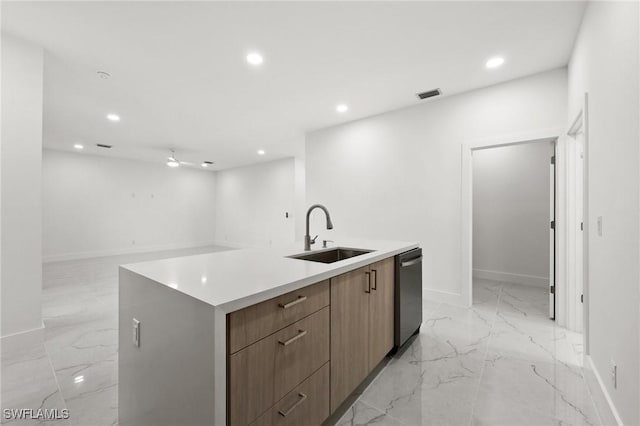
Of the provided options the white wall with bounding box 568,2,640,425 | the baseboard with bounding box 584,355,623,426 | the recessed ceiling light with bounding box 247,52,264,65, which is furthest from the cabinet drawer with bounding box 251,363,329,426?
the recessed ceiling light with bounding box 247,52,264,65

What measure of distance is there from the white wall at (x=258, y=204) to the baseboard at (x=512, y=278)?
4708mm

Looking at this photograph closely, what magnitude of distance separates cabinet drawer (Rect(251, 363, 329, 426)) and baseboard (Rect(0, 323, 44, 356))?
2.66 meters

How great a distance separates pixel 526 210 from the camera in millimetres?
4375

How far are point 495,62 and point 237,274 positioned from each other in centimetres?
325

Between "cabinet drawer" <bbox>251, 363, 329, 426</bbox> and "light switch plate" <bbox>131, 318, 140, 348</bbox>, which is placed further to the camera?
"light switch plate" <bbox>131, 318, 140, 348</bbox>

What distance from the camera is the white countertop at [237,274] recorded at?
95 cm

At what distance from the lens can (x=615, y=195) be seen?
4.53ft

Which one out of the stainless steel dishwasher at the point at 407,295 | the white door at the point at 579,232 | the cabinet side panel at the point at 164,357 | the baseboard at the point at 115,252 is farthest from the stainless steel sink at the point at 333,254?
the baseboard at the point at 115,252

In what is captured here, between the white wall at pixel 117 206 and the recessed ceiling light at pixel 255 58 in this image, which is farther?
the white wall at pixel 117 206

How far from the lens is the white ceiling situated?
2.05 metres

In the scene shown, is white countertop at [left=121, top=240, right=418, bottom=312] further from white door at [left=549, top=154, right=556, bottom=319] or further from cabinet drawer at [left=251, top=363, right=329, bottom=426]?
white door at [left=549, top=154, right=556, bottom=319]

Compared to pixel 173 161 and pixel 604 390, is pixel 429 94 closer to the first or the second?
pixel 604 390

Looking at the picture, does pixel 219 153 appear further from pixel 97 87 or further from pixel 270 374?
pixel 270 374

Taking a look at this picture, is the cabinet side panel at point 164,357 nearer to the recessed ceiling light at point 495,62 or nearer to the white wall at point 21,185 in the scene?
the white wall at point 21,185
